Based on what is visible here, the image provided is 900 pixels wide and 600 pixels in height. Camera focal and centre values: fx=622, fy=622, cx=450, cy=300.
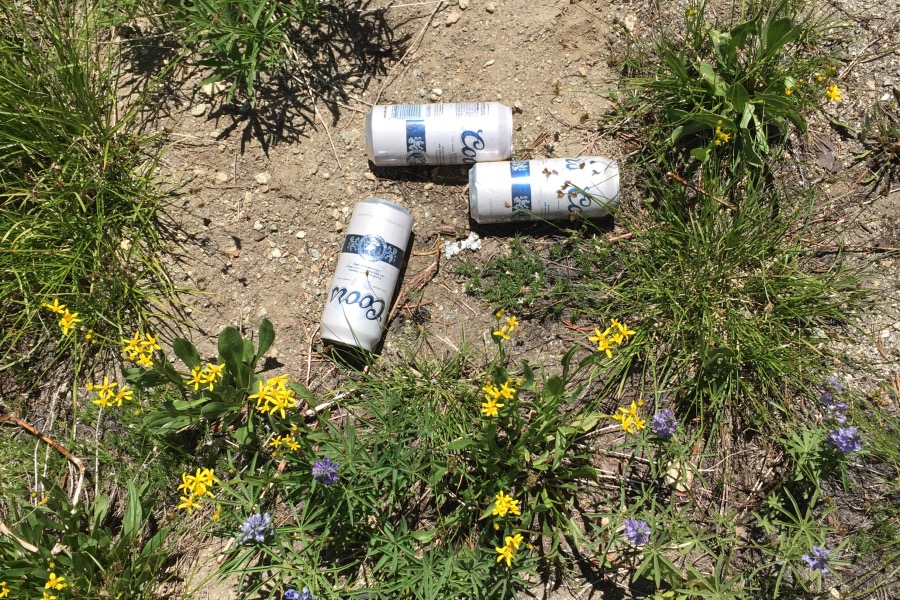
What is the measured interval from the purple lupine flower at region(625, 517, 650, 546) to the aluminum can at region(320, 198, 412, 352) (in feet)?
4.77

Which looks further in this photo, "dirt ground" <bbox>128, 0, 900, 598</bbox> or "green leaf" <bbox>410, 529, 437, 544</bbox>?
"dirt ground" <bbox>128, 0, 900, 598</bbox>

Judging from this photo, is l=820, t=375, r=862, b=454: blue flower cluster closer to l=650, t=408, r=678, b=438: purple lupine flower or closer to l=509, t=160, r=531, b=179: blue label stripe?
l=650, t=408, r=678, b=438: purple lupine flower

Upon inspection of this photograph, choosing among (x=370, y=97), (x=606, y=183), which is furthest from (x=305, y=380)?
(x=606, y=183)

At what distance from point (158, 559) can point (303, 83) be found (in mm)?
2570

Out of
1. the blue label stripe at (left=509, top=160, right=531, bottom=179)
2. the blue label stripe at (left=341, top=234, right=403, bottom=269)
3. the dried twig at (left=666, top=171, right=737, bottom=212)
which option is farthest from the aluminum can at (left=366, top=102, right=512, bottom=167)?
the dried twig at (left=666, top=171, right=737, bottom=212)

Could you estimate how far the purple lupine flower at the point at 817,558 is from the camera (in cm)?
270

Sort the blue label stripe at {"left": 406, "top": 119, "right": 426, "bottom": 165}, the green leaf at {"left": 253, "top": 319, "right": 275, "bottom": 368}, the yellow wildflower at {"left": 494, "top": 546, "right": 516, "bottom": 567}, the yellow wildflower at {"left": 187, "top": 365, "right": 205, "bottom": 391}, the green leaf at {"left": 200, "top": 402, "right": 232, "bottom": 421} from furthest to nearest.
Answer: the blue label stripe at {"left": 406, "top": 119, "right": 426, "bottom": 165} → the green leaf at {"left": 253, "top": 319, "right": 275, "bottom": 368} → the green leaf at {"left": 200, "top": 402, "right": 232, "bottom": 421} → the yellow wildflower at {"left": 187, "top": 365, "right": 205, "bottom": 391} → the yellow wildflower at {"left": 494, "top": 546, "right": 516, "bottom": 567}

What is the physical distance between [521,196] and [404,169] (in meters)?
0.69

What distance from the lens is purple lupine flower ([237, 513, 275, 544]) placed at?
106 inches

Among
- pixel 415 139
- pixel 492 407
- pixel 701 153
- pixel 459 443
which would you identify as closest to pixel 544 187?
pixel 415 139

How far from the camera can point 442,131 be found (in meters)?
3.21

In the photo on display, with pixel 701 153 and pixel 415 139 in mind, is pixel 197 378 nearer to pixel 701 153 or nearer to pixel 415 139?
pixel 415 139

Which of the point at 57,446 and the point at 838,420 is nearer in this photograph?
the point at 838,420

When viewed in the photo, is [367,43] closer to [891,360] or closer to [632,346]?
[632,346]
